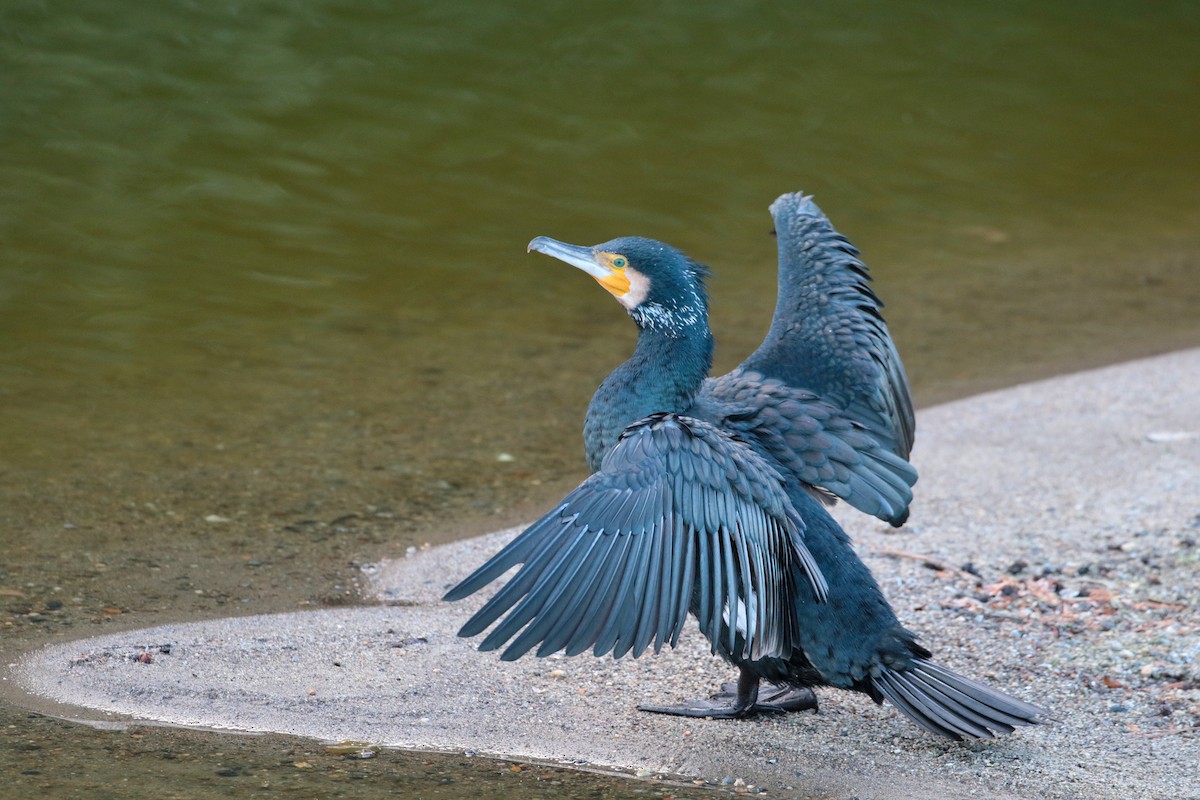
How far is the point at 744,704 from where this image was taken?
4375 millimetres

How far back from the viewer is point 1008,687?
4508 millimetres

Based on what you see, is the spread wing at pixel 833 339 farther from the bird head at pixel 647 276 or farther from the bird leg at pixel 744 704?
the bird leg at pixel 744 704

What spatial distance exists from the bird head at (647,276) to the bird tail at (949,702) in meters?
1.18

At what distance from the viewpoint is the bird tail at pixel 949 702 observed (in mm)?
3980

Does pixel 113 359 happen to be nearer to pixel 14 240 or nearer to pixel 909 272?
pixel 14 240

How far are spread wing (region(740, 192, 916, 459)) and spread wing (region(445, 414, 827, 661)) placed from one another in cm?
72

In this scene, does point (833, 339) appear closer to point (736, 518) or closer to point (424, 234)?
point (736, 518)

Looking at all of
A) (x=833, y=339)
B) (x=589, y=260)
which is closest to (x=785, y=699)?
(x=833, y=339)

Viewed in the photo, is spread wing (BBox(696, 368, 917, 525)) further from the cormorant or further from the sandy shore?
the sandy shore

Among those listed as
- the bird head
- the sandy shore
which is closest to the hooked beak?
the bird head

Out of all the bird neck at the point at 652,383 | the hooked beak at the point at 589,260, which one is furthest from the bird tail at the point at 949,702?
the hooked beak at the point at 589,260

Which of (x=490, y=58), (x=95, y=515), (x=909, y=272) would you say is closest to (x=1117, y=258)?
(x=909, y=272)

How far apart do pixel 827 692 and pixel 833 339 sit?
3.67 feet

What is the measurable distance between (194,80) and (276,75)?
0.70 m
